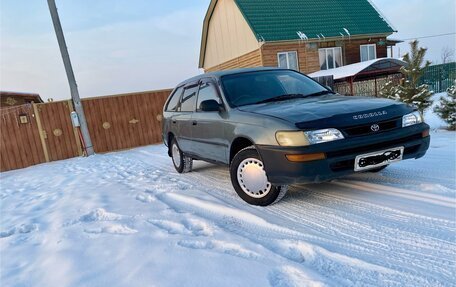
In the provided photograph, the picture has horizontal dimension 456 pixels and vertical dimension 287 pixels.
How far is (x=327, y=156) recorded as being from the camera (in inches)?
123

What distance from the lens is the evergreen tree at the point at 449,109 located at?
791 cm

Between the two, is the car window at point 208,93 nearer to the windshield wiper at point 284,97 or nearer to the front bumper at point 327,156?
the windshield wiper at point 284,97

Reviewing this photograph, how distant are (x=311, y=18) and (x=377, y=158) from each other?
1692cm

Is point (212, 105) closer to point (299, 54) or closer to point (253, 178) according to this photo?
point (253, 178)

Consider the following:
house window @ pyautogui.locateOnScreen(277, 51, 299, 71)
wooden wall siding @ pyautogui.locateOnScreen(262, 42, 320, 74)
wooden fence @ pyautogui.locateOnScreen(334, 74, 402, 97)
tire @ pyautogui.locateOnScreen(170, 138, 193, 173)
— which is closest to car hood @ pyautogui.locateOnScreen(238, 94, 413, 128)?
tire @ pyautogui.locateOnScreen(170, 138, 193, 173)

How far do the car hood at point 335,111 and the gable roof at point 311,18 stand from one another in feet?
44.9

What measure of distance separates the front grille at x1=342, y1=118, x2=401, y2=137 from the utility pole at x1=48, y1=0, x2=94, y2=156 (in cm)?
960

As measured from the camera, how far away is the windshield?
4.27m

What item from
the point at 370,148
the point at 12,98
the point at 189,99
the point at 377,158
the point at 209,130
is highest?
the point at 12,98

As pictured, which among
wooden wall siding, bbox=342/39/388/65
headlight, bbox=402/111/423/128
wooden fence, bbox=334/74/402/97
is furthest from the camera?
wooden wall siding, bbox=342/39/388/65

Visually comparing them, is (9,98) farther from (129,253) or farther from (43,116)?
(129,253)

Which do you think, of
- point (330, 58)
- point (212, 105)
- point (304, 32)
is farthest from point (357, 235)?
point (330, 58)

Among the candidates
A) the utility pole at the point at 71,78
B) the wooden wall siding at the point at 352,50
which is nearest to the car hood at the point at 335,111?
the utility pole at the point at 71,78

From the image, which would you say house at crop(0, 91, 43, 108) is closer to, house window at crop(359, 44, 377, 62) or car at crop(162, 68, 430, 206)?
car at crop(162, 68, 430, 206)
